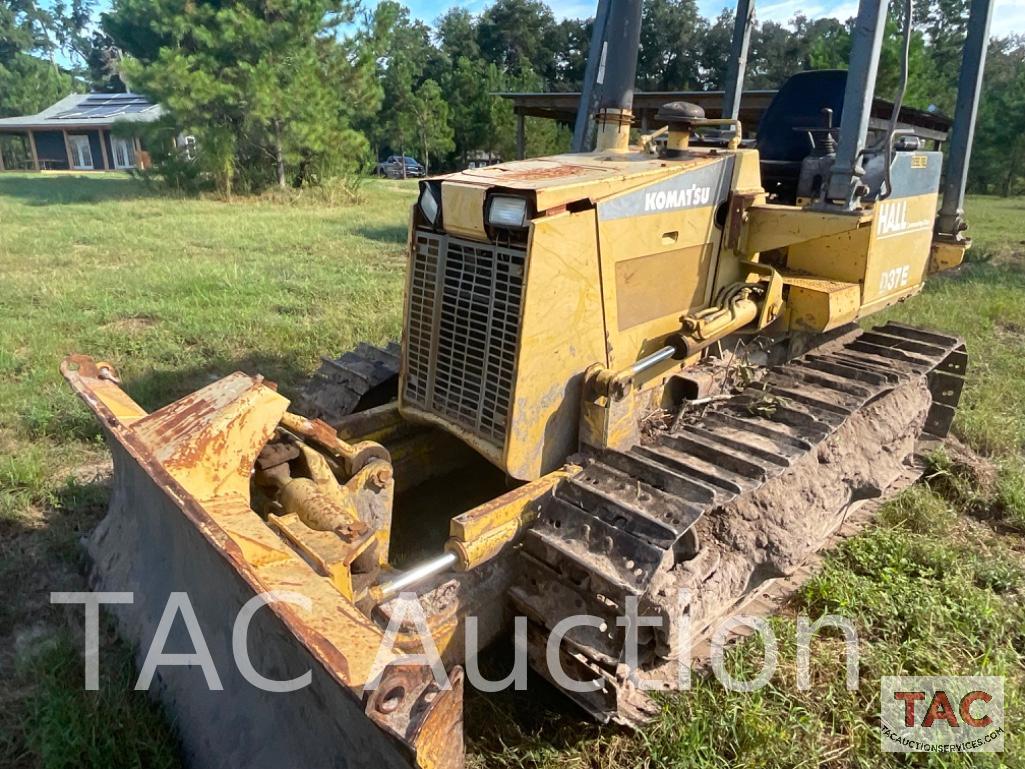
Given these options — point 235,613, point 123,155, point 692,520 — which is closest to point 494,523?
point 692,520

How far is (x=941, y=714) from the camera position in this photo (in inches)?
120

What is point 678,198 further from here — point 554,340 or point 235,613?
point 235,613

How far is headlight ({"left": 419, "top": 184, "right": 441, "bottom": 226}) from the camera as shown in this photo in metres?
3.24

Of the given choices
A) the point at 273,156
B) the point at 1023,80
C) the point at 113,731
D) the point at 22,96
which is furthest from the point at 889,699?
the point at 22,96

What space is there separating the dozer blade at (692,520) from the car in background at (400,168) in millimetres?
38574

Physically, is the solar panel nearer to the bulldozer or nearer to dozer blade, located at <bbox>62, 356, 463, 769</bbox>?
the bulldozer

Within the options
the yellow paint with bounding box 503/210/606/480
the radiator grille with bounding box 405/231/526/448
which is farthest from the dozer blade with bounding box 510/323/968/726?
the radiator grille with bounding box 405/231/526/448

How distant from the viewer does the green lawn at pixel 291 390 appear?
287cm

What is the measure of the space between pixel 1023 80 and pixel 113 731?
4011 centimetres

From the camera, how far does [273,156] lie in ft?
76.1

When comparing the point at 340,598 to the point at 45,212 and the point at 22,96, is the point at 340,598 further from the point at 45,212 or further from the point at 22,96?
the point at 22,96

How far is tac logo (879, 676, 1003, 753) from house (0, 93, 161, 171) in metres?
47.8

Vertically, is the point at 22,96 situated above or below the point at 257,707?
above

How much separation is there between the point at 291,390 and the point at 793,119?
14.0 feet
